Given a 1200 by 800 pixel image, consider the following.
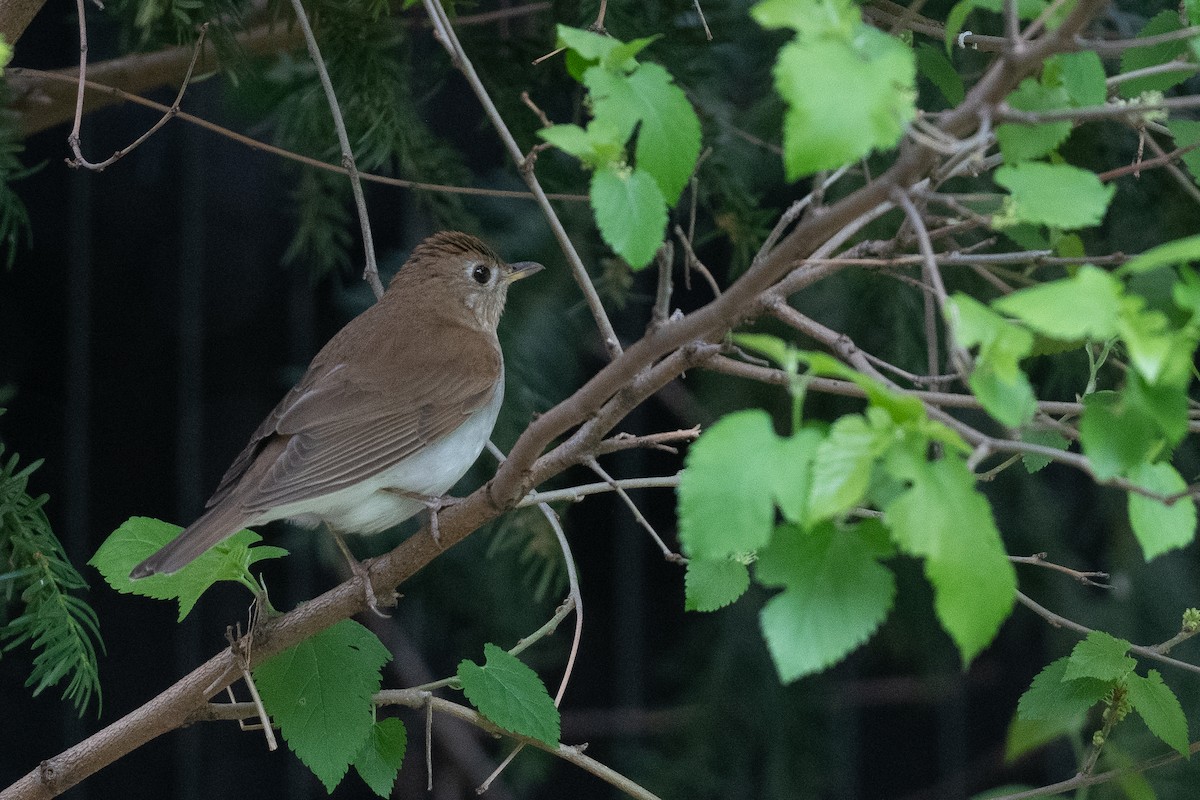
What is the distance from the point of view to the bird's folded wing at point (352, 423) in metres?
2.20

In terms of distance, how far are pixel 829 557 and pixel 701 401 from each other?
2.35 metres

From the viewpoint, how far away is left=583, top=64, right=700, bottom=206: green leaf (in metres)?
1.20

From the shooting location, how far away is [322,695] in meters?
1.72

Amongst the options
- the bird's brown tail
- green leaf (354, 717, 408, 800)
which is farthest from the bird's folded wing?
green leaf (354, 717, 408, 800)

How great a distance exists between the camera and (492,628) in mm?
3346

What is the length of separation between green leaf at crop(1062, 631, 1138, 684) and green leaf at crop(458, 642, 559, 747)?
2.08 feet

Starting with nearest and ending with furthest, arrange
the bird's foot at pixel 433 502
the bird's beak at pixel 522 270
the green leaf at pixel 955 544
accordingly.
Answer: the green leaf at pixel 955 544 → the bird's foot at pixel 433 502 → the bird's beak at pixel 522 270

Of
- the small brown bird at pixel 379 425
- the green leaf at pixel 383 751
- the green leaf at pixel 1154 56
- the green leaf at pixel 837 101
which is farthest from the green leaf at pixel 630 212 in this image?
the small brown bird at pixel 379 425

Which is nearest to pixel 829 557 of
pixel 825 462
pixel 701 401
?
pixel 825 462

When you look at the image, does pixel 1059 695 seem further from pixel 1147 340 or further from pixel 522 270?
pixel 522 270

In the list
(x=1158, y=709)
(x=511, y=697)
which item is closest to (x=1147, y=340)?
(x=1158, y=709)

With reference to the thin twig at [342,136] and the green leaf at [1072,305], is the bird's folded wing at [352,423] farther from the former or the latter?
the green leaf at [1072,305]

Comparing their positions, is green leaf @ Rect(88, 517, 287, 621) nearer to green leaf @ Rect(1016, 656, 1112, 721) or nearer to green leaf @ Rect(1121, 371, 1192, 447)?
green leaf @ Rect(1016, 656, 1112, 721)

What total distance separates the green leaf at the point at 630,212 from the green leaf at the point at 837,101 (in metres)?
0.23
